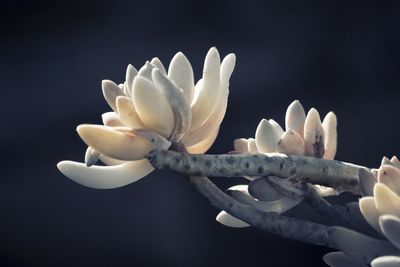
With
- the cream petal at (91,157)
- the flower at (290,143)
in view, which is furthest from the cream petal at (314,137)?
the cream petal at (91,157)

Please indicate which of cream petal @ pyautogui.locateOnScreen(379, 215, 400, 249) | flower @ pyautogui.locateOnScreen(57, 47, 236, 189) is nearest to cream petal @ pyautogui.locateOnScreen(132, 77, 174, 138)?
flower @ pyautogui.locateOnScreen(57, 47, 236, 189)

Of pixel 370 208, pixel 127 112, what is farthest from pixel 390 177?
pixel 127 112

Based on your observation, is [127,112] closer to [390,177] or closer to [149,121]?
[149,121]

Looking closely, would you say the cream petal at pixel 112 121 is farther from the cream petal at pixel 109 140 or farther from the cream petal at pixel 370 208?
the cream petal at pixel 370 208

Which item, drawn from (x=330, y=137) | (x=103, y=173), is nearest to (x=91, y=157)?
(x=103, y=173)

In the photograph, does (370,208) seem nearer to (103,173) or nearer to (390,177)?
(390,177)

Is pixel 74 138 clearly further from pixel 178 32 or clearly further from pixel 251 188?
pixel 251 188
